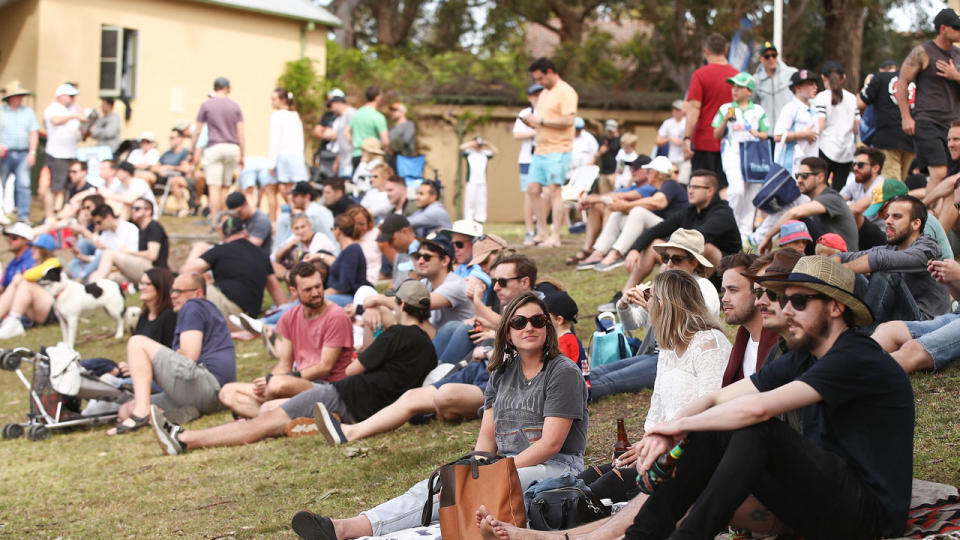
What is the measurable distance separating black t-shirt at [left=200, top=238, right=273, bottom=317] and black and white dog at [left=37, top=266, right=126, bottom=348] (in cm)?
149

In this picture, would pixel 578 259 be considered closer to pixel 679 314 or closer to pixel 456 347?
pixel 456 347

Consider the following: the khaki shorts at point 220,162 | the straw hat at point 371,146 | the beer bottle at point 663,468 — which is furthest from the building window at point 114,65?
the beer bottle at point 663,468

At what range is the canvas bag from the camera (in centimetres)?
502

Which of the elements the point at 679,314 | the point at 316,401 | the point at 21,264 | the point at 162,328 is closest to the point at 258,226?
the point at 21,264

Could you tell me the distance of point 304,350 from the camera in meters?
9.20

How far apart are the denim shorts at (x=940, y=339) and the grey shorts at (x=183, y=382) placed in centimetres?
578

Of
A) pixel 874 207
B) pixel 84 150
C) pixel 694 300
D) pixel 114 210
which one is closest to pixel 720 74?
pixel 874 207

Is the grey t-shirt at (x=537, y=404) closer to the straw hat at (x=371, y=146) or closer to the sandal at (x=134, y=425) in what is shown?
the sandal at (x=134, y=425)

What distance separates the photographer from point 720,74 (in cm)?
1173

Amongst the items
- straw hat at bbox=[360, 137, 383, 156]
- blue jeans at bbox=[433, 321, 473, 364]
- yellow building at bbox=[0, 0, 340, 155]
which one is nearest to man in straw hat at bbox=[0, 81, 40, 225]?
yellow building at bbox=[0, 0, 340, 155]

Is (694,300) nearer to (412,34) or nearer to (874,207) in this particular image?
(874,207)

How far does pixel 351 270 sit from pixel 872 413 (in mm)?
7707

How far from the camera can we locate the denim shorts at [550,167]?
44.5ft

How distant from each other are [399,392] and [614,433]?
Answer: 6.85 feet
